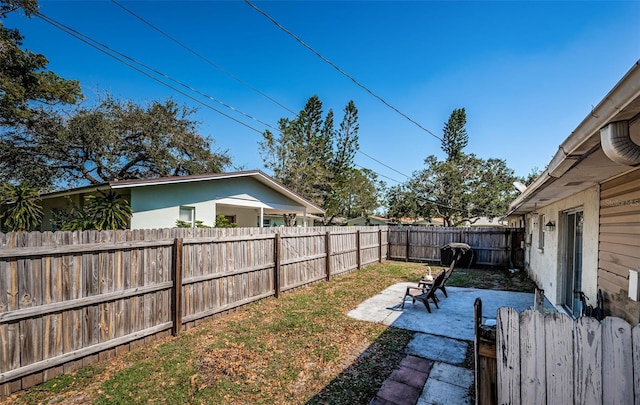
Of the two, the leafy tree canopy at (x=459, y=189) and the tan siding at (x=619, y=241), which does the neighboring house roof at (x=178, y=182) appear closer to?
the tan siding at (x=619, y=241)

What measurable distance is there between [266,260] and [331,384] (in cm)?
392

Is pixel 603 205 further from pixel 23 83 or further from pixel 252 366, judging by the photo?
pixel 23 83

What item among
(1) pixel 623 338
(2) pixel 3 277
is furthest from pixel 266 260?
(1) pixel 623 338

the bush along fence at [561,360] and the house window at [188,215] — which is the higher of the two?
the house window at [188,215]

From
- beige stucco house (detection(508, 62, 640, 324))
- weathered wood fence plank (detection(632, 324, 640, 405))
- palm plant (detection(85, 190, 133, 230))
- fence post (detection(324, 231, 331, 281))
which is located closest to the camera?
beige stucco house (detection(508, 62, 640, 324))

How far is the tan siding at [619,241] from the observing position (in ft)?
9.35

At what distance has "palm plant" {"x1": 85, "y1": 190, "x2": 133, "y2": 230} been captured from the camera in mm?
7293

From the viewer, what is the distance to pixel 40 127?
15.5 metres

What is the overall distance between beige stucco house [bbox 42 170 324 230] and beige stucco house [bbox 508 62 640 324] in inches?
354

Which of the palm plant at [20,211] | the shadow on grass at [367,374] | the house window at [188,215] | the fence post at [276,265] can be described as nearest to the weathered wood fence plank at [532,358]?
the shadow on grass at [367,374]

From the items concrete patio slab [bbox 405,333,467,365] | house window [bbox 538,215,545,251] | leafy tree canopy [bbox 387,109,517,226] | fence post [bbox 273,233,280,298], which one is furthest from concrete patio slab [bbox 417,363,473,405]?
leafy tree canopy [bbox 387,109,517,226]

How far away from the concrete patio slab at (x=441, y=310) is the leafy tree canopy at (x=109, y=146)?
17.2 m

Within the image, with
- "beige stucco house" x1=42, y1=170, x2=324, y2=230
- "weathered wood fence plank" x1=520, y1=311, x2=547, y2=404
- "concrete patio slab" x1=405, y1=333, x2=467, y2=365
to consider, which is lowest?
"concrete patio slab" x1=405, y1=333, x2=467, y2=365

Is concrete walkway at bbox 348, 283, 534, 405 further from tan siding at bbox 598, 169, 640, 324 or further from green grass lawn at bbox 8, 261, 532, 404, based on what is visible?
tan siding at bbox 598, 169, 640, 324
